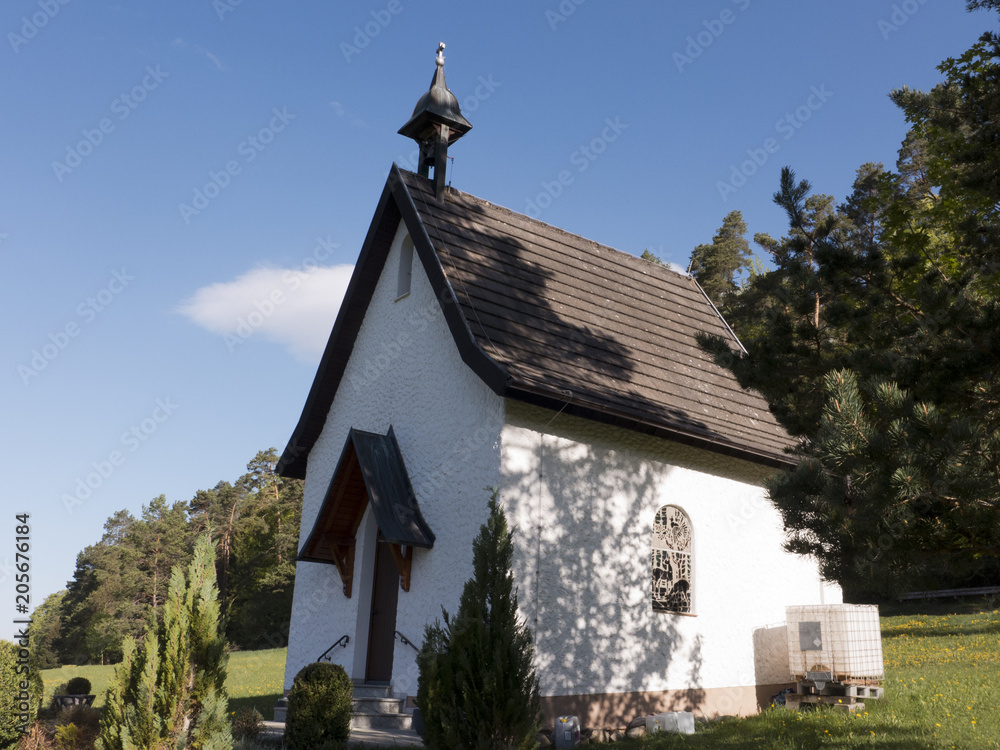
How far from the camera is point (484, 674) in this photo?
763cm

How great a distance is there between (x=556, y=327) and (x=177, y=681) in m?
7.41

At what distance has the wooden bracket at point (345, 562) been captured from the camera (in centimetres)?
1312

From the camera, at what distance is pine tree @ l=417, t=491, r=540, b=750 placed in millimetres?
7586

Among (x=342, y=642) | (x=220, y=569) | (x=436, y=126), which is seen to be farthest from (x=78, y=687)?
(x=220, y=569)

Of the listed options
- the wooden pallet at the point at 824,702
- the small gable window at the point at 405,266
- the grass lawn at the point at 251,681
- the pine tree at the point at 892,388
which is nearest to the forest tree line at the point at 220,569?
the grass lawn at the point at 251,681

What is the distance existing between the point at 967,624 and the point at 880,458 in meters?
18.4

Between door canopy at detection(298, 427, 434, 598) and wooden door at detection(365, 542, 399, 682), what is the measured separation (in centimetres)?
56

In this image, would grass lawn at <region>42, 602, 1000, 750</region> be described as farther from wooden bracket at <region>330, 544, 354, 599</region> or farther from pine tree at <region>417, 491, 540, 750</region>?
wooden bracket at <region>330, 544, 354, 599</region>

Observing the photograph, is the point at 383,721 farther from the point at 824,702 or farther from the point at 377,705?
the point at 824,702

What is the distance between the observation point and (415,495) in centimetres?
1199

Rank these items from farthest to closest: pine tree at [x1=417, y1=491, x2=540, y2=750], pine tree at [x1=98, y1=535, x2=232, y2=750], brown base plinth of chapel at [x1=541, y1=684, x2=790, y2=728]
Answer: brown base plinth of chapel at [x1=541, y1=684, x2=790, y2=728]
pine tree at [x1=417, y1=491, x2=540, y2=750]
pine tree at [x1=98, y1=535, x2=232, y2=750]

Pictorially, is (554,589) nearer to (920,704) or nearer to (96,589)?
(920,704)

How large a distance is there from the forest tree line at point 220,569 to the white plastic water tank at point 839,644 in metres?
34.5

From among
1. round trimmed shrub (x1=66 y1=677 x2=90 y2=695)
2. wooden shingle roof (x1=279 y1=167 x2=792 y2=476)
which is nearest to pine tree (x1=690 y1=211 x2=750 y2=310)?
wooden shingle roof (x1=279 y1=167 x2=792 y2=476)
